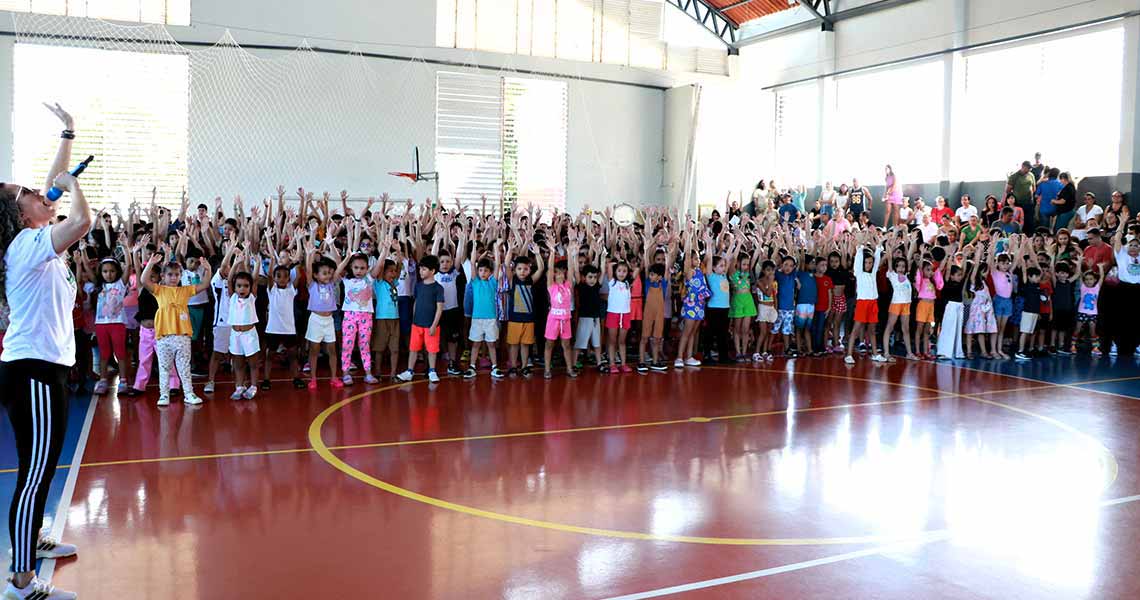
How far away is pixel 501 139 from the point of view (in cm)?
2175

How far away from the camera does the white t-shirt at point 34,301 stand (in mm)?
3775

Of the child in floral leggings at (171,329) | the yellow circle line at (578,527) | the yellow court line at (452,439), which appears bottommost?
the yellow circle line at (578,527)

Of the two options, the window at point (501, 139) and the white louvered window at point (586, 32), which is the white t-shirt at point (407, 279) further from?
the white louvered window at point (586, 32)

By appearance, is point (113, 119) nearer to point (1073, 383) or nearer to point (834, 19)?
point (1073, 383)

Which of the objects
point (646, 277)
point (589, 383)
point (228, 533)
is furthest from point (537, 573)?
point (646, 277)

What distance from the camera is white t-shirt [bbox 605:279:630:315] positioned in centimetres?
1044

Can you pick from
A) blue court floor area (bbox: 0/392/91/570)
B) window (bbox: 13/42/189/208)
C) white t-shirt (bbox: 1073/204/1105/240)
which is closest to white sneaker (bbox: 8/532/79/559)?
blue court floor area (bbox: 0/392/91/570)

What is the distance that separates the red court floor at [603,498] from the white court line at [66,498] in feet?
0.18

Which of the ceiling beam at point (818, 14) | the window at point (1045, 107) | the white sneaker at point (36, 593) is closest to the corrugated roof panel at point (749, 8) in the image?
the ceiling beam at point (818, 14)

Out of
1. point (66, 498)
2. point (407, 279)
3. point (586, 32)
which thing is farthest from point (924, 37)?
point (66, 498)

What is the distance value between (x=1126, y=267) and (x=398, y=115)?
14686mm

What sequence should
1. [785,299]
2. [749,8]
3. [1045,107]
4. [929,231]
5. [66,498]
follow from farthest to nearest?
1. [749,8]
2. [1045,107]
3. [929,231]
4. [785,299]
5. [66,498]

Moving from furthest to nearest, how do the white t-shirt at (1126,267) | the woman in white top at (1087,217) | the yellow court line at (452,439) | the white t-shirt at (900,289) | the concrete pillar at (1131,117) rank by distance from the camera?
the concrete pillar at (1131,117), the woman in white top at (1087,217), the white t-shirt at (1126,267), the white t-shirt at (900,289), the yellow court line at (452,439)

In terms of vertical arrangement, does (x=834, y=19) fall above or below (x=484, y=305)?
above
